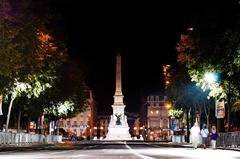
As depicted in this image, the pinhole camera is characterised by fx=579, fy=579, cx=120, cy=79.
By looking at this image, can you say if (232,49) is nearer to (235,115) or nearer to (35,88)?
(35,88)

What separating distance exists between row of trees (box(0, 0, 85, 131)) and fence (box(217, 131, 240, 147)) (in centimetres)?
1640

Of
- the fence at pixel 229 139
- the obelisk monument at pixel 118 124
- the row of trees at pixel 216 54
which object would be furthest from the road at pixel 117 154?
the obelisk monument at pixel 118 124

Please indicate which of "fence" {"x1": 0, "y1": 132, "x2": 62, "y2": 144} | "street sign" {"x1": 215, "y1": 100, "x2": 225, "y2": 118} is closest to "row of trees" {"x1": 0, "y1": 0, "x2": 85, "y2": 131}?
"fence" {"x1": 0, "y1": 132, "x2": 62, "y2": 144}

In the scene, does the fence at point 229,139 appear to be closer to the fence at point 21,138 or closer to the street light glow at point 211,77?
the street light glow at point 211,77

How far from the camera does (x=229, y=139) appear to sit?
5000 cm

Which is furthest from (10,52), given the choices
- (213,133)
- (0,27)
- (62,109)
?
(62,109)

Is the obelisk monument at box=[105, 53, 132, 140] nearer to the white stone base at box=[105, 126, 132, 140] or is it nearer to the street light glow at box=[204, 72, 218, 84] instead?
the white stone base at box=[105, 126, 132, 140]

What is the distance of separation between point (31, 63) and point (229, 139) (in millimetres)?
18765

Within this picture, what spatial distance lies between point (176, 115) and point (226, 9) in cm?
3801

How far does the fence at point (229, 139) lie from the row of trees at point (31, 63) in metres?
16.4

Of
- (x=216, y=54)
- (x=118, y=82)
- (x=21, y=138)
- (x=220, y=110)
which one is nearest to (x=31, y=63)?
(x=216, y=54)

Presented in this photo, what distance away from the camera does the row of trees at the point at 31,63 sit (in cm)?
3331

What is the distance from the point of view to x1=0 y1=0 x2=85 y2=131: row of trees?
109 feet

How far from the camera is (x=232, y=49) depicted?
4178 cm
